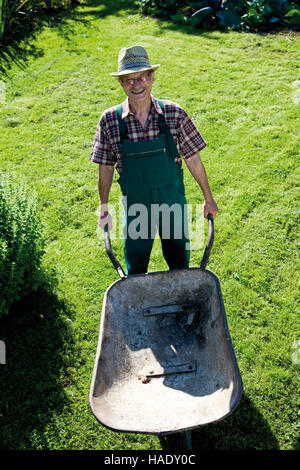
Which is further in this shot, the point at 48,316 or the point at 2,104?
the point at 2,104

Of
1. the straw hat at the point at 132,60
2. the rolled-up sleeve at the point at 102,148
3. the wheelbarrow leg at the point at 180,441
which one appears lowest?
the wheelbarrow leg at the point at 180,441

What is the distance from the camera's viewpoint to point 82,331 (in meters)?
3.97

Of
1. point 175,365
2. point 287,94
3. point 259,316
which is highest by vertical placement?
point 287,94

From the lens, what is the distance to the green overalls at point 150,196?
10.1ft

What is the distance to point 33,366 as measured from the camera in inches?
145

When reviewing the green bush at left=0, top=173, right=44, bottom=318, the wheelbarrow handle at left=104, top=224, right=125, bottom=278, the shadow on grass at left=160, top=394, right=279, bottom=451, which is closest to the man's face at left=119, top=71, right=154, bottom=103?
the wheelbarrow handle at left=104, top=224, right=125, bottom=278

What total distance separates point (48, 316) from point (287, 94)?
537 centimetres

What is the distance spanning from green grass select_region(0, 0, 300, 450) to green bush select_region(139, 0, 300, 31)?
0.41 meters

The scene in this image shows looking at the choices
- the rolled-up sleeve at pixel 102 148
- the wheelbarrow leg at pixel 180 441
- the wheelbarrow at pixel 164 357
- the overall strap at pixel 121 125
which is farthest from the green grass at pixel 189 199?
the overall strap at pixel 121 125

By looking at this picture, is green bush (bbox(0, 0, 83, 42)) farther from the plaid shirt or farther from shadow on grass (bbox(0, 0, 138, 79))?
the plaid shirt

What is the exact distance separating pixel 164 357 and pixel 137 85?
1970mm

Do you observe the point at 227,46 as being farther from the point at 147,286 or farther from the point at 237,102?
the point at 147,286

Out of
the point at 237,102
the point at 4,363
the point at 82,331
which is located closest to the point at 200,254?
the point at 82,331

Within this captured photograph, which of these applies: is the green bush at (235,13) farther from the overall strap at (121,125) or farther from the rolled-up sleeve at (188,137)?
the overall strap at (121,125)
